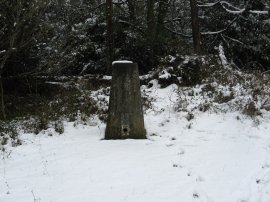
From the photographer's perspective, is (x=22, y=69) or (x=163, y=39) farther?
(x=163, y=39)

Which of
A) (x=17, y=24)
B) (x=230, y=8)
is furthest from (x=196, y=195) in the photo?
(x=230, y=8)

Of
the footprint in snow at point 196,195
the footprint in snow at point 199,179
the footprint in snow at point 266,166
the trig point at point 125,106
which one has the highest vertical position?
the trig point at point 125,106

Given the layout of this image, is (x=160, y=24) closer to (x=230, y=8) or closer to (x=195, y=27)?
(x=195, y=27)

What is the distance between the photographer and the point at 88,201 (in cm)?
587

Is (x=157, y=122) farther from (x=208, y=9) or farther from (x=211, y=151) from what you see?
(x=208, y=9)

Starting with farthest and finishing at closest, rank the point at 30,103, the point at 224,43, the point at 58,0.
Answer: the point at 224,43 → the point at 58,0 → the point at 30,103

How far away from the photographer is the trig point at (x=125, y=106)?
8734 mm

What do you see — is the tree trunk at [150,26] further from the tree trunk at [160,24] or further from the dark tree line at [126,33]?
the tree trunk at [160,24]

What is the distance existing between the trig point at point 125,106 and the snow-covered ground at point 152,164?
247 mm

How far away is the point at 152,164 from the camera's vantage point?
7.28 meters

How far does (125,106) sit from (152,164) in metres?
1.82

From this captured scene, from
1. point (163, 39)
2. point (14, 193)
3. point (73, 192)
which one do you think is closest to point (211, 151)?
point (73, 192)

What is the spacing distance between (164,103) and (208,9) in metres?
9.89

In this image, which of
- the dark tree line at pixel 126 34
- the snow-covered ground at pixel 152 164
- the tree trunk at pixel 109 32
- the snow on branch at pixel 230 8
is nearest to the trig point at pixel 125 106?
the snow-covered ground at pixel 152 164
